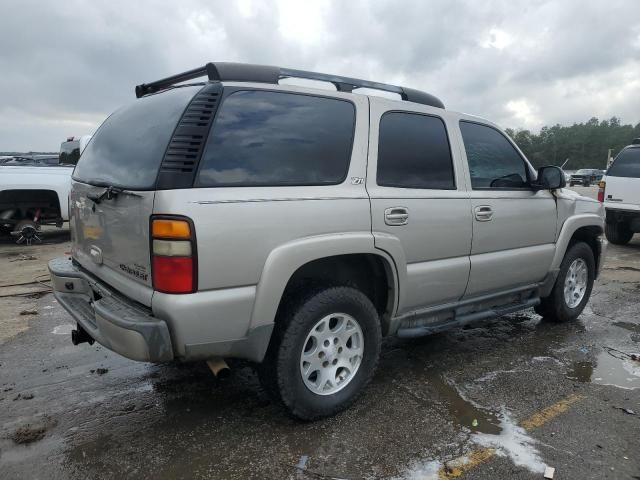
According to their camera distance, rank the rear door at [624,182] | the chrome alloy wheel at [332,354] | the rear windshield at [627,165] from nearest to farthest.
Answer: the chrome alloy wheel at [332,354], the rear door at [624,182], the rear windshield at [627,165]

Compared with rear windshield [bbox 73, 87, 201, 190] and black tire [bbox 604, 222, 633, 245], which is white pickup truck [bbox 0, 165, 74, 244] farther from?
black tire [bbox 604, 222, 633, 245]

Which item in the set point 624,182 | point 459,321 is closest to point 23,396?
point 459,321

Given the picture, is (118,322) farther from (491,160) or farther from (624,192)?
(624,192)

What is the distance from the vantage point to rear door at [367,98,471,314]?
3.07 metres

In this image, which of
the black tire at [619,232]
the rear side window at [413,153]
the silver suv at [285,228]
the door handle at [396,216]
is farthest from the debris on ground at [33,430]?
the black tire at [619,232]

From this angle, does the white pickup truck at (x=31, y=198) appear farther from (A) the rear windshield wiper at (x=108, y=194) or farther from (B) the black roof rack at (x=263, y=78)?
(A) the rear windshield wiper at (x=108, y=194)

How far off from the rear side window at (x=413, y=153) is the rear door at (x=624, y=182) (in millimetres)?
6863

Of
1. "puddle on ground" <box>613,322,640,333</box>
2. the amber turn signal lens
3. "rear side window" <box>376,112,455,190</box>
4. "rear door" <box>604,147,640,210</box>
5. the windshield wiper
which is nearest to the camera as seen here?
the amber turn signal lens

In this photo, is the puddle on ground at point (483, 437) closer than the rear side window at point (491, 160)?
Yes

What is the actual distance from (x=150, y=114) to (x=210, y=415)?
1.85m

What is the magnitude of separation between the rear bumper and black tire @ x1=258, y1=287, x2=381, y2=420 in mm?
592

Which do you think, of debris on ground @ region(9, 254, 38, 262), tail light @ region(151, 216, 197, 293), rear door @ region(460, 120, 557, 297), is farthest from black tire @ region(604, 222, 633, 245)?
debris on ground @ region(9, 254, 38, 262)

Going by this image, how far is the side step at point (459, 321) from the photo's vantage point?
331 cm

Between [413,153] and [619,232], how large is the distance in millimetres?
8093
